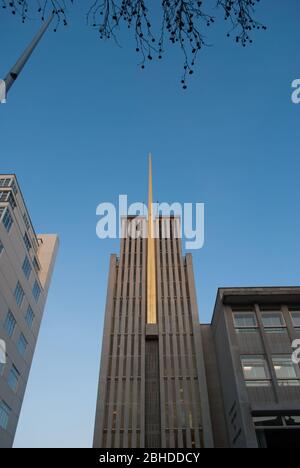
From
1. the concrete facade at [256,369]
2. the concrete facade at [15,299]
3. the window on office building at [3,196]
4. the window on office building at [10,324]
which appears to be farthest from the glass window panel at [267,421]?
the window on office building at [3,196]

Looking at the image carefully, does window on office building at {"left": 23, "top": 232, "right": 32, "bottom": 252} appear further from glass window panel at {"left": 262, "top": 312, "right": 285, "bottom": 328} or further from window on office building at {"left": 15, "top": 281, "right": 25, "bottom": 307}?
glass window panel at {"left": 262, "top": 312, "right": 285, "bottom": 328}

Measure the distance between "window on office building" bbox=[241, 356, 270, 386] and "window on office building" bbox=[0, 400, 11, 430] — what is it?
26725mm

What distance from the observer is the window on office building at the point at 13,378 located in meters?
38.3

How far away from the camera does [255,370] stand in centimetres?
2547

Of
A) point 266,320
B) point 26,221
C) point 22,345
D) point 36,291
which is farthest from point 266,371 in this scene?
point 26,221

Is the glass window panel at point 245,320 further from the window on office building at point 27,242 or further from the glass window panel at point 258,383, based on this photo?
the window on office building at point 27,242

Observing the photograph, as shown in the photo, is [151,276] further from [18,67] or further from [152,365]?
[18,67]

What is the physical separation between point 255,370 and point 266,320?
4665mm

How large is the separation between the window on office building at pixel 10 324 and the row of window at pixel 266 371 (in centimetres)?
2605

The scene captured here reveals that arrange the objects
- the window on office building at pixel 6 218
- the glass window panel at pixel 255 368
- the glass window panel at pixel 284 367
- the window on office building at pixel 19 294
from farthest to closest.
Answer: the window on office building at pixel 19 294 < the window on office building at pixel 6 218 < the glass window panel at pixel 255 368 < the glass window panel at pixel 284 367

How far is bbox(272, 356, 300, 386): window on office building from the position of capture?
24.5m

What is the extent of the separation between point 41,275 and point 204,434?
32058 mm

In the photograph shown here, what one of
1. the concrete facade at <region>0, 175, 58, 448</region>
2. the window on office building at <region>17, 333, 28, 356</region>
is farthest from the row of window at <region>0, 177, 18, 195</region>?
the window on office building at <region>17, 333, 28, 356</region>
